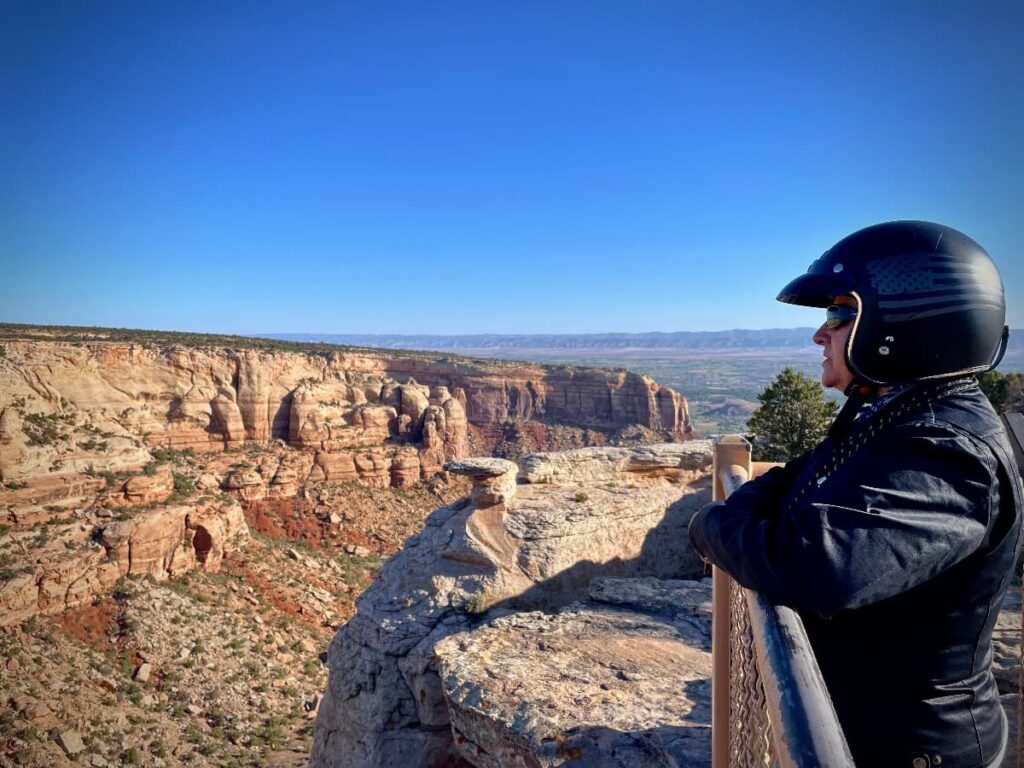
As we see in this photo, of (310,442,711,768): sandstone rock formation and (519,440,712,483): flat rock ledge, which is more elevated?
(519,440,712,483): flat rock ledge

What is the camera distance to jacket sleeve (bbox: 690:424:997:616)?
1.43 metres

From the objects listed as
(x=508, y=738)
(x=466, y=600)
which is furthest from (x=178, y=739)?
(x=508, y=738)

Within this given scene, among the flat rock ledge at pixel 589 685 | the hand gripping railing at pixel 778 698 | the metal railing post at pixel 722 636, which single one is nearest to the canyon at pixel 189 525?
the flat rock ledge at pixel 589 685

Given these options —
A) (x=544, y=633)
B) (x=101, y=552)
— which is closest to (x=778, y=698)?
(x=544, y=633)

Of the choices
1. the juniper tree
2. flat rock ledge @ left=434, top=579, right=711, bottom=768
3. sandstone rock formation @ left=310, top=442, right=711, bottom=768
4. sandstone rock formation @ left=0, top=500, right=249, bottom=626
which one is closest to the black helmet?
flat rock ledge @ left=434, top=579, right=711, bottom=768

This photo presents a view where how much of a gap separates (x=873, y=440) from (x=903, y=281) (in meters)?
0.53

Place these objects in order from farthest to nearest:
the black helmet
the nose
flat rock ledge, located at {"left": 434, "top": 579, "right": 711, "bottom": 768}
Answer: flat rock ledge, located at {"left": 434, "top": 579, "right": 711, "bottom": 768}
the nose
the black helmet

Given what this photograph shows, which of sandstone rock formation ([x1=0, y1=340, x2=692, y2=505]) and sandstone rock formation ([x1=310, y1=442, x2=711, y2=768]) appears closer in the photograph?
sandstone rock formation ([x1=310, y1=442, x2=711, y2=768])

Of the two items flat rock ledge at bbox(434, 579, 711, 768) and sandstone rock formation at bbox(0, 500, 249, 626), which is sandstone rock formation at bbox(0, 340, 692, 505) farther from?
flat rock ledge at bbox(434, 579, 711, 768)

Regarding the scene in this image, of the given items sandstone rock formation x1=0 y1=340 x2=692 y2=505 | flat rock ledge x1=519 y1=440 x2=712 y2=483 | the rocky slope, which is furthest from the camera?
sandstone rock formation x1=0 y1=340 x2=692 y2=505

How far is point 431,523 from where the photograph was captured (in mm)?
11789

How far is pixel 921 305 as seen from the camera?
1833 millimetres

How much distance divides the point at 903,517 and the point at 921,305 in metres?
0.75

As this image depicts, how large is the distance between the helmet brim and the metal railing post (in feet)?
3.80
